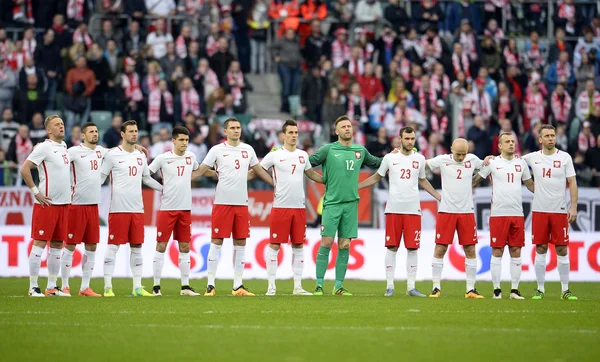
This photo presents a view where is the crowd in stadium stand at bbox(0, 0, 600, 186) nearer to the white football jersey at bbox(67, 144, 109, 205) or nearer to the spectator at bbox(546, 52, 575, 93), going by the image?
the spectator at bbox(546, 52, 575, 93)

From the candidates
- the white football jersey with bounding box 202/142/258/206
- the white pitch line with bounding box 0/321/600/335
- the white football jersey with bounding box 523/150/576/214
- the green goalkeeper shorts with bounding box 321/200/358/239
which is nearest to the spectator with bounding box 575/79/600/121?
the white football jersey with bounding box 523/150/576/214

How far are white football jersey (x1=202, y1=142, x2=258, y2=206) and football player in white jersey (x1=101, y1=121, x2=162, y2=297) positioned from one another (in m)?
1.17

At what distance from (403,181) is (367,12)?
13871 mm

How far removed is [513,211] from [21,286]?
848cm

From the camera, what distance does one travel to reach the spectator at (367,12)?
29969 mm

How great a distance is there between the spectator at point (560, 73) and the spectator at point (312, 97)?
702 cm

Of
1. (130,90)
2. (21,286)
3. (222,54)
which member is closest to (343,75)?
(222,54)

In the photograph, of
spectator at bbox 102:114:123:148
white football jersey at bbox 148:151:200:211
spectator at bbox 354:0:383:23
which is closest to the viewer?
white football jersey at bbox 148:151:200:211

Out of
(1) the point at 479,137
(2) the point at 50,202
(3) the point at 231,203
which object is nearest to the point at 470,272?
(3) the point at 231,203

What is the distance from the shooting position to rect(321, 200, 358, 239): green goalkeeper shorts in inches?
666

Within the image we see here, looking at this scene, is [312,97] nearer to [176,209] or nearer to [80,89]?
[80,89]

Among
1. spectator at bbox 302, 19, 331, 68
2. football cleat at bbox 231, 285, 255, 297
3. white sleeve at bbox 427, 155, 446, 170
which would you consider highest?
spectator at bbox 302, 19, 331, 68

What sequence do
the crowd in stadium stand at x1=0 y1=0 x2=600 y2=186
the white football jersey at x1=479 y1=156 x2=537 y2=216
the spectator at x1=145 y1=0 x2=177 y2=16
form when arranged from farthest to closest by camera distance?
the spectator at x1=145 y1=0 x2=177 y2=16 < the crowd in stadium stand at x1=0 y1=0 x2=600 y2=186 < the white football jersey at x1=479 y1=156 x2=537 y2=216

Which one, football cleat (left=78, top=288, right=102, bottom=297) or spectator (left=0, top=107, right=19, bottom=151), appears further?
spectator (left=0, top=107, right=19, bottom=151)
